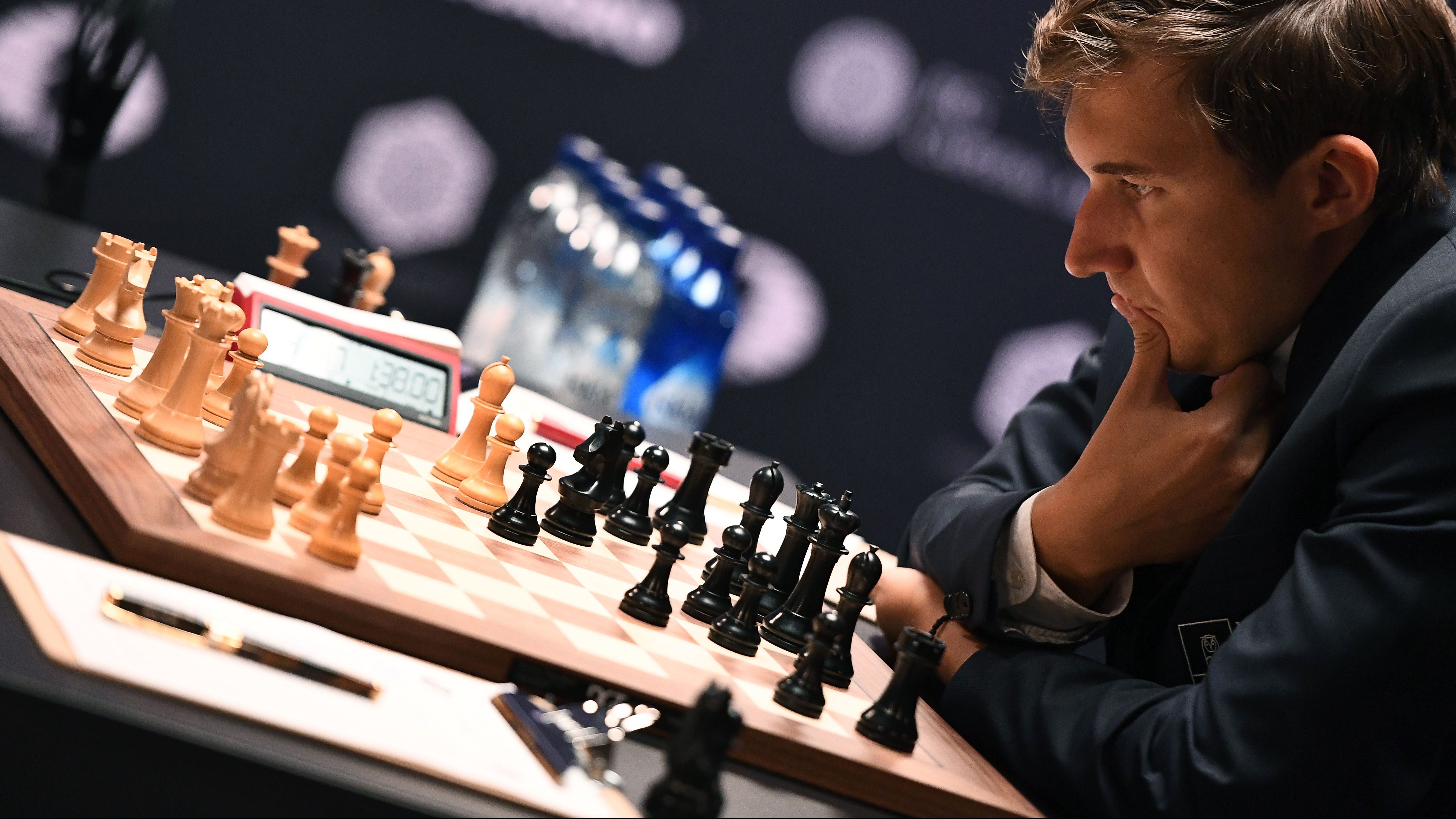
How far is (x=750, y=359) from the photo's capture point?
12.3 ft

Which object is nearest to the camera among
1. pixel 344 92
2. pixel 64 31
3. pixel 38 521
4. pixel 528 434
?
pixel 38 521

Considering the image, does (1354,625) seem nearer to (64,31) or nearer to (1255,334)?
(1255,334)

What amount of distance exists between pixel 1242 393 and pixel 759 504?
571 millimetres

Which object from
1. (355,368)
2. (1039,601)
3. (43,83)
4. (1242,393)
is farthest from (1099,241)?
(43,83)

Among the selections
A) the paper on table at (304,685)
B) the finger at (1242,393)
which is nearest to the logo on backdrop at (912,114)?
the finger at (1242,393)

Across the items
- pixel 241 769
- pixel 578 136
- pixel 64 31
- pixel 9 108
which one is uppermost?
pixel 578 136

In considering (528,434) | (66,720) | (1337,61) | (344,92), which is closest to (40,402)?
(66,720)

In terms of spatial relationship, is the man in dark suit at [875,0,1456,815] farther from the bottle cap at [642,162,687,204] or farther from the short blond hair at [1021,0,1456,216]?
the bottle cap at [642,162,687,204]

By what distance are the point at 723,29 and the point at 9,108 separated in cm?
186

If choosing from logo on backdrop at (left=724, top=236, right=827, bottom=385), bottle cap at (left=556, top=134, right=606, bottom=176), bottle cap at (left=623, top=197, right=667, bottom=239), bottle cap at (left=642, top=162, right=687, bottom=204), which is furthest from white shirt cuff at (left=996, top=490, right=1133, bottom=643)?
logo on backdrop at (left=724, top=236, right=827, bottom=385)

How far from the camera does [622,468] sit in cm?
152

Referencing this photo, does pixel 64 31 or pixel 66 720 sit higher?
pixel 64 31

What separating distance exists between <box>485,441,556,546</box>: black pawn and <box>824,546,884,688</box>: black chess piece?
33cm

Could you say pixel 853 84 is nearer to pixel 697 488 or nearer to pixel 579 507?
pixel 697 488
